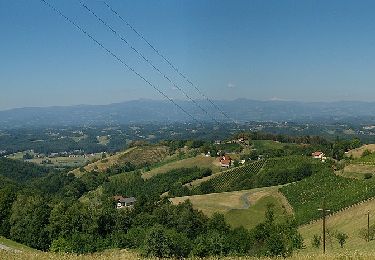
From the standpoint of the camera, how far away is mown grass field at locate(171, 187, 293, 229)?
6844 cm

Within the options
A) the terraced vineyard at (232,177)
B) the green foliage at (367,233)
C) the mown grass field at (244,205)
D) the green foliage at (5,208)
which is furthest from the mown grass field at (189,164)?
the green foliage at (367,233)

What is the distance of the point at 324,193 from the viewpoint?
2822 inches

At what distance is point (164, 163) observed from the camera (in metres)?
147

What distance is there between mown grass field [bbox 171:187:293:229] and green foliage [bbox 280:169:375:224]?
77.5 inches

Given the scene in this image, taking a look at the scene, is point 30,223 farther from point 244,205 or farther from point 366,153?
point 366,153

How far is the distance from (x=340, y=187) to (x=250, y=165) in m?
44.5

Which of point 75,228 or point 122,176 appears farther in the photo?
point 122,176

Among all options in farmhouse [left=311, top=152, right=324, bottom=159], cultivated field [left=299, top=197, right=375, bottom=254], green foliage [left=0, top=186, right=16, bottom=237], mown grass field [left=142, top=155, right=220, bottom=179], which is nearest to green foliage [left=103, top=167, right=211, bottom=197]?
mown grass field [left=142, top=155, right=220, bottom=179]

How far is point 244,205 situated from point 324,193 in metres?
13.5

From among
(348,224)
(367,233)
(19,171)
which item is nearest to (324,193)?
(348,224)

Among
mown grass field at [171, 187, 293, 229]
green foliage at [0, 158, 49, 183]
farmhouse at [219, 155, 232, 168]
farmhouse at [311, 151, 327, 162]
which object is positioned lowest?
green foliage at [0, 158, 49, 183]

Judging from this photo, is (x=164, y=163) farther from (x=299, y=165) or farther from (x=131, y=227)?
(x=131, y=227)

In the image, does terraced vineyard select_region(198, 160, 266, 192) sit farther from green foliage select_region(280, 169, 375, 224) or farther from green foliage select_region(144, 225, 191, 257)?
green foliage select_region(144, 225, 191, 257)

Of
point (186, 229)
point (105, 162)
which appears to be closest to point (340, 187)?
point (186, 229)
